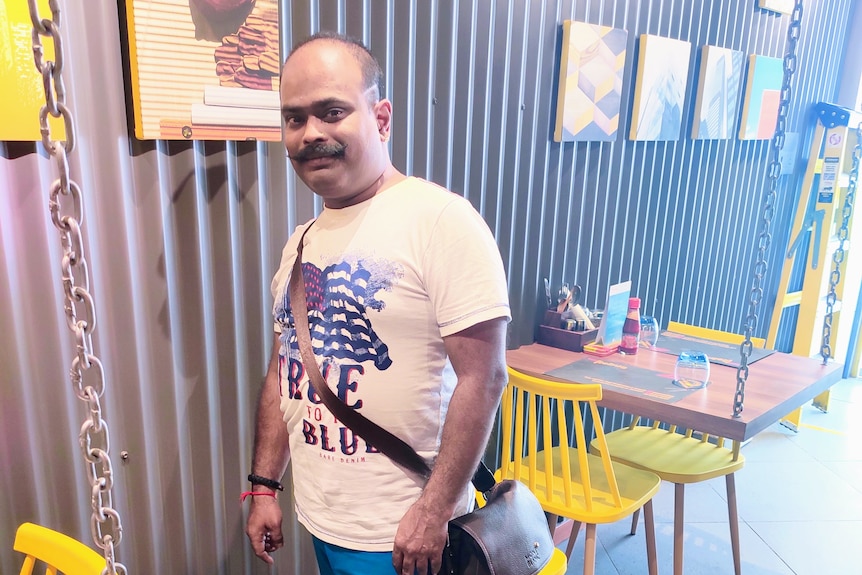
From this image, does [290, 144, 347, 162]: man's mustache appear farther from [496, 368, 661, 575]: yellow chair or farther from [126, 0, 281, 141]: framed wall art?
[496, 368, 661, 575]: yellow chair

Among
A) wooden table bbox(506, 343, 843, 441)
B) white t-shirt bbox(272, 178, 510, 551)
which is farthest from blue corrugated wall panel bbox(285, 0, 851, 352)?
white t-shirt bbox(272, 178, 510, 551)

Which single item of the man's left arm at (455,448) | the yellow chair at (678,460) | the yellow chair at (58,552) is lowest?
the yellow chair at (678,460)

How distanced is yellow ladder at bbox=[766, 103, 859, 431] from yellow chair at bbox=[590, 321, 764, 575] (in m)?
1.95

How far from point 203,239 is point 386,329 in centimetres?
67

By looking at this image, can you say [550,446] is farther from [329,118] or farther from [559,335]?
[329,118]

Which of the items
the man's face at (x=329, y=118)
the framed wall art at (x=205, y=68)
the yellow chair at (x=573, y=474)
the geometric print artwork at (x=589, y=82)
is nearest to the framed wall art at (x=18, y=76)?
the framed wall art at (x=205, y=68)

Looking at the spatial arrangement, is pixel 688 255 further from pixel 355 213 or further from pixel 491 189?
pixel 355 213

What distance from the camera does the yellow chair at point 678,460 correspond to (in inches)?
91.3

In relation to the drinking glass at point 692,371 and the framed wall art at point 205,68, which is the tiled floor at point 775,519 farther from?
the framed wall art at point 205,68

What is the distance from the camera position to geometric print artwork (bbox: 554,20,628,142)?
2.53m

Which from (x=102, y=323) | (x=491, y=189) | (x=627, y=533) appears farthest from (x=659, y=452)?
(x=102, y=323)

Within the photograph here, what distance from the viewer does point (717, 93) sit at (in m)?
3.38

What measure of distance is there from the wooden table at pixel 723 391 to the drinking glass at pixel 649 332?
0.09 metres

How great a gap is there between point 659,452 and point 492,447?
2.07 ft
